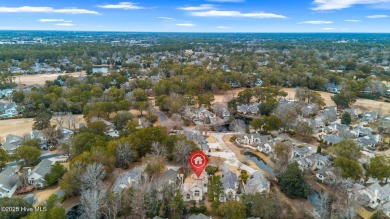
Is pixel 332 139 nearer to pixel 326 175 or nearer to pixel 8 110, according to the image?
pixel 326 175

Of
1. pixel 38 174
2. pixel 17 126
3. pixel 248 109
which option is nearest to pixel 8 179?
pixel 38 174

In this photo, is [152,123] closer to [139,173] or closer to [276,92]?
[139,173]

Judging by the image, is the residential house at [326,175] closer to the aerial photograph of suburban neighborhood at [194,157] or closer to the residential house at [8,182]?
the aerial photograph of suburban neighborhood at [194,157]

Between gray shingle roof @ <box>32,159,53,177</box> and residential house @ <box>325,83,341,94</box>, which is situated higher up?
residential house @ <box>325,83,341,94</box>

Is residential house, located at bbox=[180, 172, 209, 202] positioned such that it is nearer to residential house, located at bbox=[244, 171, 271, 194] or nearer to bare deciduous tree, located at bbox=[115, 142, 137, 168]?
residential house, located at bbox=[244, 171, 271, 194]

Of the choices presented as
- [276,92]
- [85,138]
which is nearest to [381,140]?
[276,92]

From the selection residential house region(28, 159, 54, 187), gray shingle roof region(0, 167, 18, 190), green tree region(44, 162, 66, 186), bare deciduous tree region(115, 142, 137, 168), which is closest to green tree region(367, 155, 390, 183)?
bare deciduous tree region(115, 142, 137, 168)
